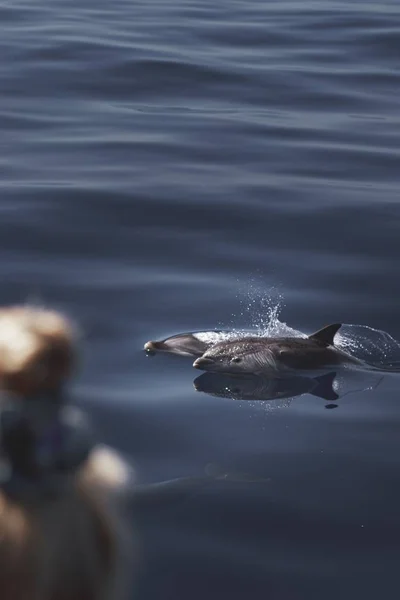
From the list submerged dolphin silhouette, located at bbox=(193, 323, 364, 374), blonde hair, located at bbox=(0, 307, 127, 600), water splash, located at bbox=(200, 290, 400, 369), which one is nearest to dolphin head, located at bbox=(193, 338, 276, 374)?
submerged dolphin silhouette, located at bbox=(193, 323, 364, 374)

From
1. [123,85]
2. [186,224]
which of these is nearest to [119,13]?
[123,85]

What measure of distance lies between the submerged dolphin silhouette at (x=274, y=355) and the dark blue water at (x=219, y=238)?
0.58 feet

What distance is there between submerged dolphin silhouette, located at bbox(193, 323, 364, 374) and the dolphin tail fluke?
122 mm

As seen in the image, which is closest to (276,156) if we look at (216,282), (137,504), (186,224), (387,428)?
(186,224)

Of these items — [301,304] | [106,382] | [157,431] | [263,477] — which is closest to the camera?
[263,477]

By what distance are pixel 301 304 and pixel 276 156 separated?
499cm

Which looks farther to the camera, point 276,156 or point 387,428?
point 276,156

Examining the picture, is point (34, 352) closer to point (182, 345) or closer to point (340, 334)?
point (182, 345)

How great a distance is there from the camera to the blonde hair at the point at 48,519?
2.34 m

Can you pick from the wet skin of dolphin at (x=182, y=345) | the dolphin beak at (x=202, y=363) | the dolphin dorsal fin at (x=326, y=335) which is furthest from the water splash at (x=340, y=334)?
Answer: the dolphin beak at (x=202, y=363)

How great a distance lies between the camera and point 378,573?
5.14 meters

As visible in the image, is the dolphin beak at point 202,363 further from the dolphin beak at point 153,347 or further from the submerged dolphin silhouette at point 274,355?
the dolphin beak at point 153,347

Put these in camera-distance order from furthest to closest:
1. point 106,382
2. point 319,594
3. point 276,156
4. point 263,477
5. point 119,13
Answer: point 119,13
point 276,156
point 106,382
point 263,477
point 319,594

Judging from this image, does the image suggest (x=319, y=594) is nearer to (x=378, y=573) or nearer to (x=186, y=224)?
(x=378, y=573)
